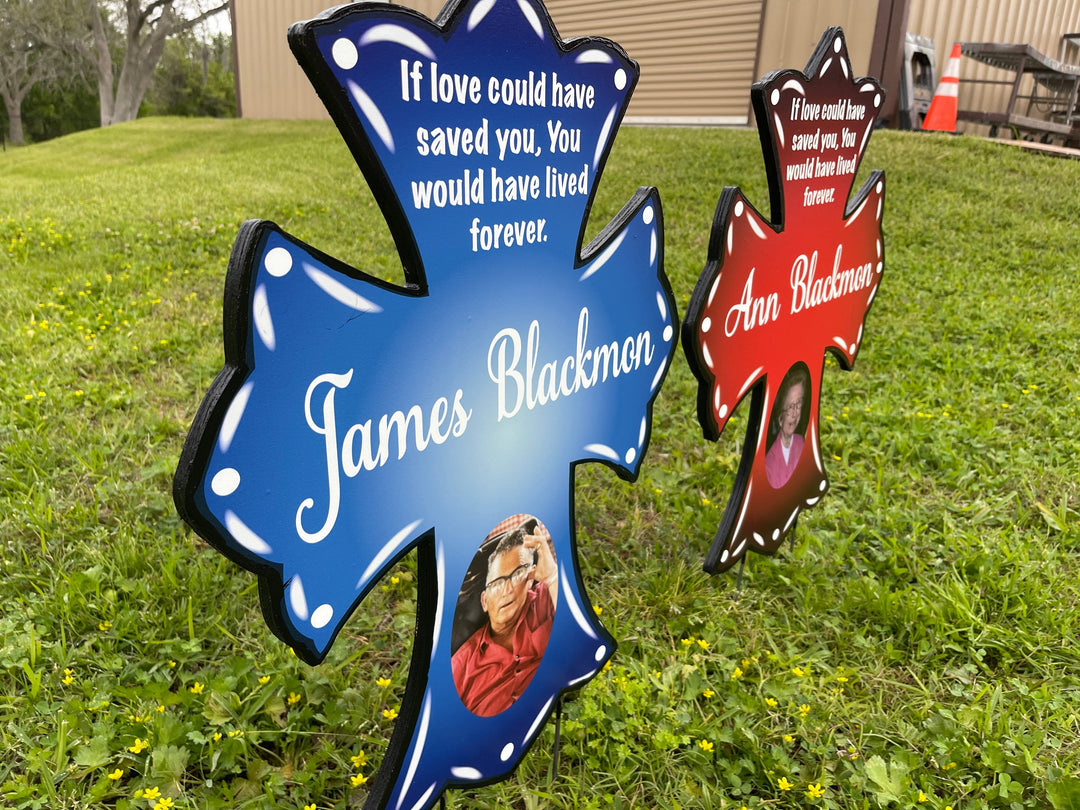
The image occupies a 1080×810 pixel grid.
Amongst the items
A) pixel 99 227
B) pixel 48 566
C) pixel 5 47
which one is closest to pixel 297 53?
pixel 48 566

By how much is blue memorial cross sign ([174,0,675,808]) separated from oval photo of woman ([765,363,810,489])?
26.6 inches

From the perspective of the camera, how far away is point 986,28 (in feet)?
32.1

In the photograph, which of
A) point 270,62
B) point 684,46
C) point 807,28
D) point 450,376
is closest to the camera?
point 450,376

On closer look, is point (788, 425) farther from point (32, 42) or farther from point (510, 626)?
point (32, 42)

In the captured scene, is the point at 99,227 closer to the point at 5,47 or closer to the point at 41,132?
the point at 5,47

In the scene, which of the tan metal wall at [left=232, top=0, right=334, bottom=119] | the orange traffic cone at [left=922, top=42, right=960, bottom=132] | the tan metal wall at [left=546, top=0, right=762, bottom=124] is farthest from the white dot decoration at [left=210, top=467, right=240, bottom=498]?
the tan metal wall at [left=232, top=0, right=334, bottom=119]

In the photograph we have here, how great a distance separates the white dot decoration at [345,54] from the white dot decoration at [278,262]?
26cm

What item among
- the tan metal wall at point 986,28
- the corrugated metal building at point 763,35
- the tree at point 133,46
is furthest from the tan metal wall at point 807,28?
the tree at point 133,46

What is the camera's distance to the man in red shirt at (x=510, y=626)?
4.86ft

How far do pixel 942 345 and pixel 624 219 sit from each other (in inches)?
130

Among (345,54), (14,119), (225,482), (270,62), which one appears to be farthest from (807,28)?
(14,119)

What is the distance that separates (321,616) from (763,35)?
1073cm

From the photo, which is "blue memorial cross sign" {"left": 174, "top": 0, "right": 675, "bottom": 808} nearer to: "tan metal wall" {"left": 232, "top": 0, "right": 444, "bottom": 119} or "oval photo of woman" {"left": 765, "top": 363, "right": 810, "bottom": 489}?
"oval photo of woman" {"left": 765, "top": 363, "right": 810, "bottom": 489}

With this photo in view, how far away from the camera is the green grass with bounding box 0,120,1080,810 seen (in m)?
1.79
